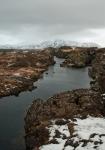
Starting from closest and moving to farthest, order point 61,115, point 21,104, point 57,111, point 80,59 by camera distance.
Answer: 1. point 61,115
2. point 57,111
3. point 21,104
4. point 80,59

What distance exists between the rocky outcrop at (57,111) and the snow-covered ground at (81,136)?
1.66 m

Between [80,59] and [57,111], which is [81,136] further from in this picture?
[80,59]

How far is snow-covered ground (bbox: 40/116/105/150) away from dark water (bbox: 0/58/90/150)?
275 inches

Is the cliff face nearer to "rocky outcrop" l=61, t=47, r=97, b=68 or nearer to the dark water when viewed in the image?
the dark water

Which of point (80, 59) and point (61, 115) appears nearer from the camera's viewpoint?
point (61, 115)

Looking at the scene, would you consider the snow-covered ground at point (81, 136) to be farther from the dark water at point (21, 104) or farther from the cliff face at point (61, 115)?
the dark water at point (21, 104)

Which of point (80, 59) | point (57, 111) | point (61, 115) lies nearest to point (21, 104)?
point (57, 111)

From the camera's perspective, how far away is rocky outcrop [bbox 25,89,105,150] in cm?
4834

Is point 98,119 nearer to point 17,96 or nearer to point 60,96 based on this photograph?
point 60,96

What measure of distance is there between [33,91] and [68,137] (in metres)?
50.7

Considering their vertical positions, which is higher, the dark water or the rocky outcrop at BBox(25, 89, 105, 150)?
the rocky outcrop at BBox(25, 89, 105, 150)

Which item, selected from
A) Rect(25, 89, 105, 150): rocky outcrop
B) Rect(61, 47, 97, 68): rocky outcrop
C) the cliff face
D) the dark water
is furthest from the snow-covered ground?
Rect(61, 47, 97, 68): rocky outcrop

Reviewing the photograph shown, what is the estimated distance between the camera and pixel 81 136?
147 feet

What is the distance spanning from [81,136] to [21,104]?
33836 mm
